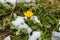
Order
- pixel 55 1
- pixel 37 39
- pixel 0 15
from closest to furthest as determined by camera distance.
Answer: pixel 37 39
pixel 0 15
pixel 55 1

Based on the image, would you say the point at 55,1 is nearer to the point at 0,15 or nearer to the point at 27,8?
the point at 27,8

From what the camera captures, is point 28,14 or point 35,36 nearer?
point 35,36

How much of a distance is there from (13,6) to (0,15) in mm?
166

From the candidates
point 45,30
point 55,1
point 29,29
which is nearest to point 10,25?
point 29,29

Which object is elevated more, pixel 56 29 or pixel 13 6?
pixel 13 6

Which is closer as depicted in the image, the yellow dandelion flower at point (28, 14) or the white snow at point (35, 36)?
the white snow at point (35, 36)

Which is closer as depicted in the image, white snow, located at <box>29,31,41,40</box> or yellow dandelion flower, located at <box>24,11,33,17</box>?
white snow, located at <box>29,31,41,40</box>

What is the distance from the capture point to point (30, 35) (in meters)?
1.84

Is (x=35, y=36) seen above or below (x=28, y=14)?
below

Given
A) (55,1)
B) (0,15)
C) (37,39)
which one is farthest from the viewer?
(55,1)

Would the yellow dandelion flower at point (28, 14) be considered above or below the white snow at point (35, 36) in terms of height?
above

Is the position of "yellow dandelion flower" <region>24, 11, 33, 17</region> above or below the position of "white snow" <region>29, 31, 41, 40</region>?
above

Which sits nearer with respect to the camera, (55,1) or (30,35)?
(30,35)

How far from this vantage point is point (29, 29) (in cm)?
186
